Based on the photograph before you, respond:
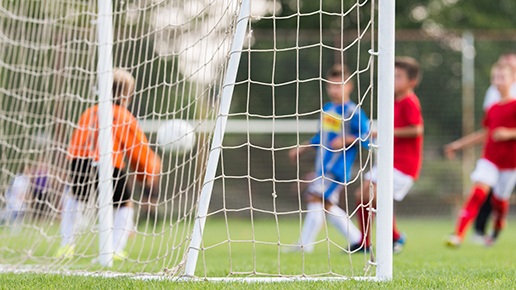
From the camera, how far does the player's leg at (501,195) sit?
5637mm

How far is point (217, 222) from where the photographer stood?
9.65 meters

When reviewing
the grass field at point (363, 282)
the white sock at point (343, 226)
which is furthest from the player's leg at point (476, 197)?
the white sock at point (343, 226)

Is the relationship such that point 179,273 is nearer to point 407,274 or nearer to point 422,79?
point 407,274

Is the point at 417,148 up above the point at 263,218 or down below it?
above

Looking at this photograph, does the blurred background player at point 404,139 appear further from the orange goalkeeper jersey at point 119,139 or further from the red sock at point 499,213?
the orange goalkeeper jersey at point 119,139

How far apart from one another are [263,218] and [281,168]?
898mm

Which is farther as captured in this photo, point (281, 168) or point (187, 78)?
point (281, 168)

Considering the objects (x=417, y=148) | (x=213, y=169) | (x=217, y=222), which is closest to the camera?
(x=213, y=169)

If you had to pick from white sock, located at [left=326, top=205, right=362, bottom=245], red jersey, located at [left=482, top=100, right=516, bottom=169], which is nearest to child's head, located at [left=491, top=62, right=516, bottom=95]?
red jersey, located at [left=482, top=100, right=516, bottom=169]

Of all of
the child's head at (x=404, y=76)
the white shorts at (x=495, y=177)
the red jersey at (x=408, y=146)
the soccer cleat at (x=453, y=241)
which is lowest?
the soccer cleat at (x=453, y=241)

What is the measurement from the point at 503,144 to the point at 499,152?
9 cm

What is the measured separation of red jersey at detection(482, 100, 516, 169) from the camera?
558cm

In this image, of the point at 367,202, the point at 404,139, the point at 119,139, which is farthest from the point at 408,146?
the point at 119,139

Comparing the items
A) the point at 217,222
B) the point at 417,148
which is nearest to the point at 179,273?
the point at 417,148
